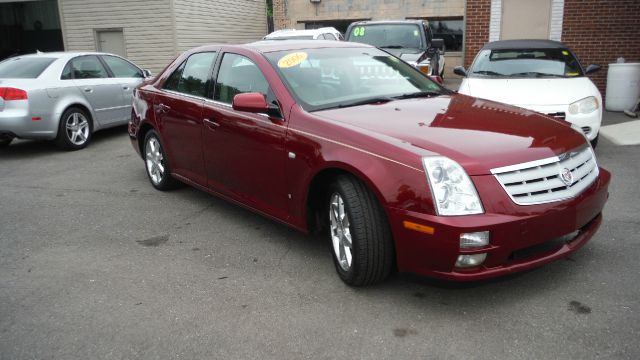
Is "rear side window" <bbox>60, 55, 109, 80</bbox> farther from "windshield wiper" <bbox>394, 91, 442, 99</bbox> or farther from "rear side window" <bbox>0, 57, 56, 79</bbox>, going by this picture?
"windshield wiper" <bbox>394, 91, 442, 99</bbox>

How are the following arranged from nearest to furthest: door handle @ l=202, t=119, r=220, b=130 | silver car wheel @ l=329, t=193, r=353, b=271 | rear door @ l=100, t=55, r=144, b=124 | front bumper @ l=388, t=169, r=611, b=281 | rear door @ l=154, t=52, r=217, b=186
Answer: front bumper @ l=388, t=169, r=611, b=281, silver car wheel @ l=329, t=193, r=353, b=271, door handle @ l=202, t=119, r=220, b=130, rear door @ l=154, t=52, r=217, b=186, rear door @ l=100, t=55, r=144, b=124

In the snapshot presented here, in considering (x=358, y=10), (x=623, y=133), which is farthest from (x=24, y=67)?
(x=358, y=10)

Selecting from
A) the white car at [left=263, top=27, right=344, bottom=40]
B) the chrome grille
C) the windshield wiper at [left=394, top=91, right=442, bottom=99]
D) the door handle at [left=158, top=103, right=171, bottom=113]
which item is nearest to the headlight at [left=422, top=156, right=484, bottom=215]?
the chrome grille

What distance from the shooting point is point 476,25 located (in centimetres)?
1260

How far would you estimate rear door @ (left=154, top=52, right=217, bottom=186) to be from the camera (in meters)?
4.87

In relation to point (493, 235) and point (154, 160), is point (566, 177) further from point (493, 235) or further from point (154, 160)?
point (154, 160)

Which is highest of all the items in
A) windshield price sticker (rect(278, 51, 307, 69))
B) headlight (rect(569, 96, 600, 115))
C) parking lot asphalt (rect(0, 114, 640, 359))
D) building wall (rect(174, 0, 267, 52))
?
building wall (rect(174, 0, 267, 52))

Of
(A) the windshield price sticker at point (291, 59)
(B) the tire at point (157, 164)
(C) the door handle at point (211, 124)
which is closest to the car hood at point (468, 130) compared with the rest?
(A) the windshield price sticker at point (291, 59)

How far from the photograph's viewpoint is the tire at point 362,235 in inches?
125

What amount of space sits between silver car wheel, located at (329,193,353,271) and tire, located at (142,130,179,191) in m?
2.63

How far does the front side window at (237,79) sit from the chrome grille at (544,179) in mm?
1954

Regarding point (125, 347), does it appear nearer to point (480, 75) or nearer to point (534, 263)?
point (534, 263)

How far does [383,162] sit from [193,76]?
271cm

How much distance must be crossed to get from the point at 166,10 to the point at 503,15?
955cm
